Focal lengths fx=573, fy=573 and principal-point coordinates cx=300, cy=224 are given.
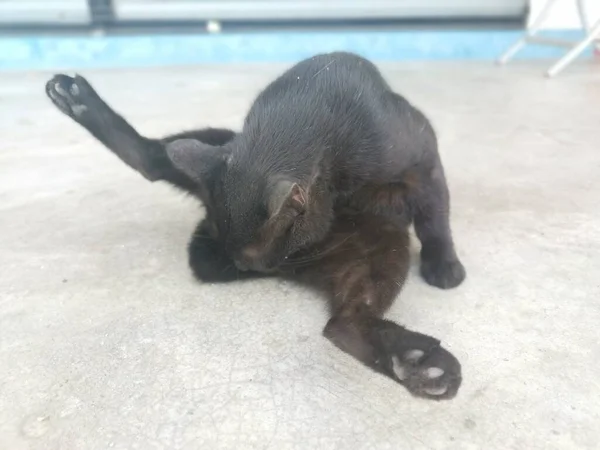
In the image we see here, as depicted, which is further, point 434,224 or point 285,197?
point 434,224

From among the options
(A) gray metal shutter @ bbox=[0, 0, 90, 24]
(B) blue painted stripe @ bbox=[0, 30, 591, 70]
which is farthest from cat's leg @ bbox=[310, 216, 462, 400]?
(A) gray metal shutter @ bbox=[0, 0, 90, 24]

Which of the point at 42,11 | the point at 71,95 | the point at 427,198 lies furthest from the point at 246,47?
the point at 427,198

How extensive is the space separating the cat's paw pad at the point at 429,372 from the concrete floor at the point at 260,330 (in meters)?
0.02

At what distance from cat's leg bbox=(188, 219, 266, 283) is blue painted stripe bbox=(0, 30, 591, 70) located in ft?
11.5

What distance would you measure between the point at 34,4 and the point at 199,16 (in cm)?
121

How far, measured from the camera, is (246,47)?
4641mm

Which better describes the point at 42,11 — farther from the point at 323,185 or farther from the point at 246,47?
the point at 323,185

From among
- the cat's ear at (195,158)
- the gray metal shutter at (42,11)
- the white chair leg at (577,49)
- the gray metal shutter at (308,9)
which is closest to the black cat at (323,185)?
the cat's ear at (195,158)

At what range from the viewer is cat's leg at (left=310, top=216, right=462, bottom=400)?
0.94 metres

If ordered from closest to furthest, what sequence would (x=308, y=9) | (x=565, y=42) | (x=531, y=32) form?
(x=565, y=42) < (x=531, y=32) < (x=308, y=9)

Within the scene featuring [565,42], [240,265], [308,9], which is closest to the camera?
[240,265]

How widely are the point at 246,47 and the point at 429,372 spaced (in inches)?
162

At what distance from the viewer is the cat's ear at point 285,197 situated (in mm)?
1023

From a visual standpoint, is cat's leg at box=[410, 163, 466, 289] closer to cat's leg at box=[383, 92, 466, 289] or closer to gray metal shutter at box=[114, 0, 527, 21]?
cat's leg at box=[383, 92, 466, 289]
